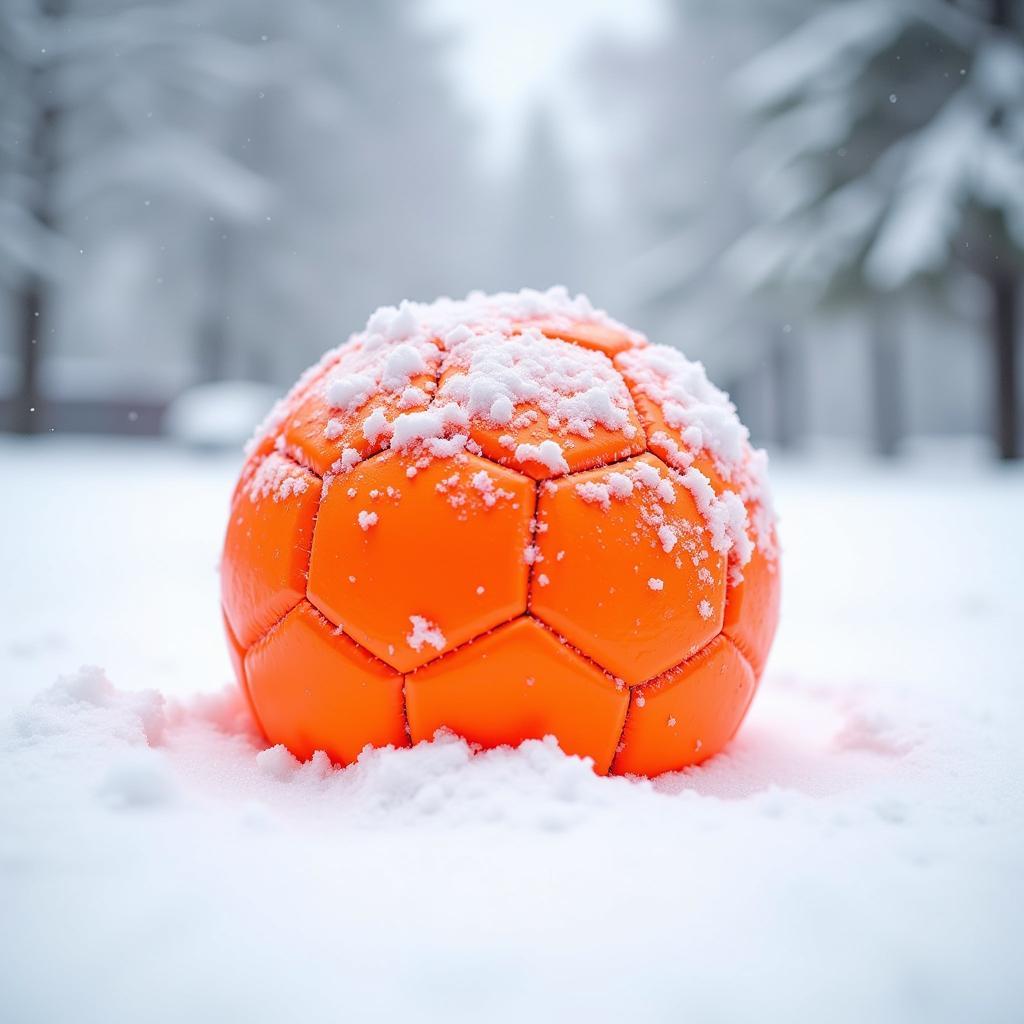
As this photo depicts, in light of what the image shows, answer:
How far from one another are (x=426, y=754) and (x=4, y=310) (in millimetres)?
20456

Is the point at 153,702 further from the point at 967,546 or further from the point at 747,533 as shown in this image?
the point at 967,546

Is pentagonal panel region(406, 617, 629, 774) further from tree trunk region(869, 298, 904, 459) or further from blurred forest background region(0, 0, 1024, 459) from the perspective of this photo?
tree trunk region(869, 298, 904, 459)

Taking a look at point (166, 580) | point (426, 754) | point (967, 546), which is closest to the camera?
point (426, 754)

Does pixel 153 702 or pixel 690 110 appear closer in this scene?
pixel 153 702

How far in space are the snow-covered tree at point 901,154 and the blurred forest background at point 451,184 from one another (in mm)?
30

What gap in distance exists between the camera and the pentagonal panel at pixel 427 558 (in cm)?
125

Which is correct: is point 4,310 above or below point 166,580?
above

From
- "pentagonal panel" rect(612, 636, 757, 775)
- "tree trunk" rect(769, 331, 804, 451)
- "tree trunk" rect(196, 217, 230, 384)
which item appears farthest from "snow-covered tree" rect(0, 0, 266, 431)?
"pentagonal panel" rect(612, 636, 757, 775)

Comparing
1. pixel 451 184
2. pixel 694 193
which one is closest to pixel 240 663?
pixel 694 193

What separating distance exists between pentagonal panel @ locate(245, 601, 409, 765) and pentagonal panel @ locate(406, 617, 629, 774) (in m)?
0.05

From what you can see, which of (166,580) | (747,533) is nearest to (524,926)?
(747,533)

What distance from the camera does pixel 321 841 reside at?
1049 mm

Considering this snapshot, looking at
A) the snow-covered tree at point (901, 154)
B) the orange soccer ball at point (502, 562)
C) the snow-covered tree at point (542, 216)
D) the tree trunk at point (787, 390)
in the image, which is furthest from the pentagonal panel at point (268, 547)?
the snow-covered tree at point (542, 216)

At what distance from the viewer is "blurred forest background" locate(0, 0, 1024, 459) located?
7.96m
